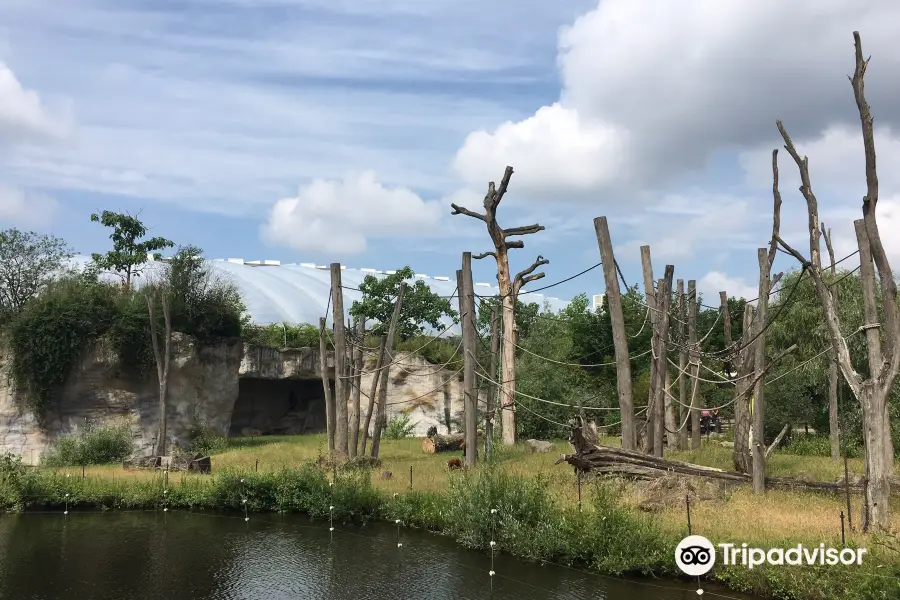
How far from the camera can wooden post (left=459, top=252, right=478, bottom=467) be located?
1744 cm

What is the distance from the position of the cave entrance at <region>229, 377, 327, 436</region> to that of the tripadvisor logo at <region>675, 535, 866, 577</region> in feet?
85.5

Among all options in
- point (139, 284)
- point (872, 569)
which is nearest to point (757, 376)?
point (872, 569)

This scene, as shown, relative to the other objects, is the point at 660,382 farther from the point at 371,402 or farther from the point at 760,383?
the point at 371,402

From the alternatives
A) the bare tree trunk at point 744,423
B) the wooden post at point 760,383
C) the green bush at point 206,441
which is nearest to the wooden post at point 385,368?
the green bush at point 206,441

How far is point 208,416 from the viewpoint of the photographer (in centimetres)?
2770

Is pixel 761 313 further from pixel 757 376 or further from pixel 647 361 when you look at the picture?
pixel 647 361

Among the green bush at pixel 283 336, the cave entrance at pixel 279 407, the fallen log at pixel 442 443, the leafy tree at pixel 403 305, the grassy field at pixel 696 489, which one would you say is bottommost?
the grassy field at pixel 696 489

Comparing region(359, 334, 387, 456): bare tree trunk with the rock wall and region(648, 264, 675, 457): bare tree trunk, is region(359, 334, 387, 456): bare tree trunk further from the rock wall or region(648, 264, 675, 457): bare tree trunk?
the rock wall

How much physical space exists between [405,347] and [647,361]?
10572mm

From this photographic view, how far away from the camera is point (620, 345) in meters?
15.1

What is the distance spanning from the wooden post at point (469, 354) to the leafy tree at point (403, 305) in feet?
51.0

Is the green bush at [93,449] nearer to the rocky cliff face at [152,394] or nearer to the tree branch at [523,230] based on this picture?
the rocky cliff face at [152,394]

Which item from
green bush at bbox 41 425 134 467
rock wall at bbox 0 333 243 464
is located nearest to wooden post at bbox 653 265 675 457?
green bush at bbox 41 425 134 467

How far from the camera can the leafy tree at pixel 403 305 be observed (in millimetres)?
34406
